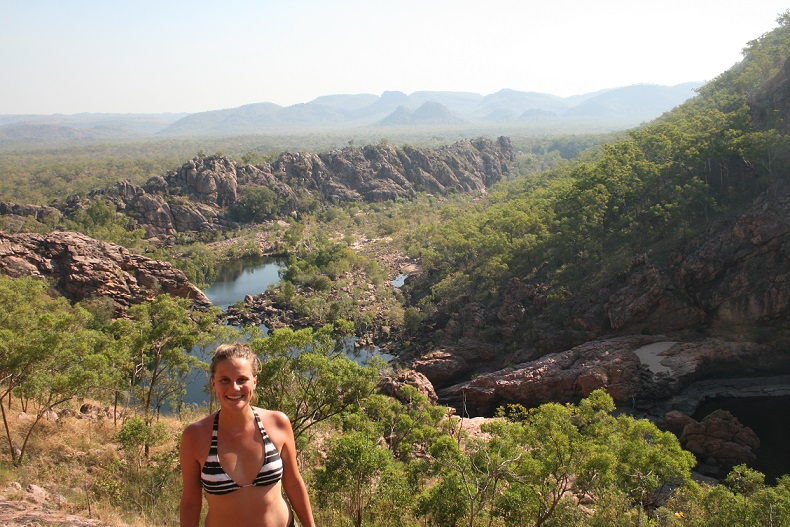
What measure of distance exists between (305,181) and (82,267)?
169ft

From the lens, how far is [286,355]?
12.4 metres

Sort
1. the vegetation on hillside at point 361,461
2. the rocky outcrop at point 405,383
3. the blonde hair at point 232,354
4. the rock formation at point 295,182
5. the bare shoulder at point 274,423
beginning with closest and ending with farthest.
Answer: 1. the blonde hair at point 232,354
2. the bare shoulder at point 274,423
3. the vegetation on hillside at point 361,461
4. the rocky outcrop at point 405,383
5. the rock formation at point 295,182

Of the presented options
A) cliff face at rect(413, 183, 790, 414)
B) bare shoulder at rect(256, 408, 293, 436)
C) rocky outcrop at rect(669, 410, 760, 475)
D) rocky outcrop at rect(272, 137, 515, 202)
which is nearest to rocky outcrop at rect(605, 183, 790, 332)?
cliff face at rect(413, 183, 790, 414)

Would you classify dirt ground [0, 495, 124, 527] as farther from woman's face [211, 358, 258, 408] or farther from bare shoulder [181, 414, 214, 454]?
woman's face [211, 358, 258, 408]

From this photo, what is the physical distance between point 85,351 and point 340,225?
58683 millimetres

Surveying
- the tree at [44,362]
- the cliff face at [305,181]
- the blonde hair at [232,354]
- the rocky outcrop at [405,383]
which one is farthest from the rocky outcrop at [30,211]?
the blonde hair at [232,354]

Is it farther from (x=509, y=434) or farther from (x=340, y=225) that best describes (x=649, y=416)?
(x=340, y=225)

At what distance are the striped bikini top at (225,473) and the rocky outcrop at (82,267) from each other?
109ft

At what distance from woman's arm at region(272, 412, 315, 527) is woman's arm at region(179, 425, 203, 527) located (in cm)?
54

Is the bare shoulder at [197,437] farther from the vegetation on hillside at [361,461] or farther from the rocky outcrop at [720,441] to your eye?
the rocky outcrop at [720,441]

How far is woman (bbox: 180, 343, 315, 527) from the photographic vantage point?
339 cm

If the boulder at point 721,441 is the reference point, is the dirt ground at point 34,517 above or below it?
above

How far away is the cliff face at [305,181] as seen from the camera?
63.9 meters

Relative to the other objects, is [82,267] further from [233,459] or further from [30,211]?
[233,459]
